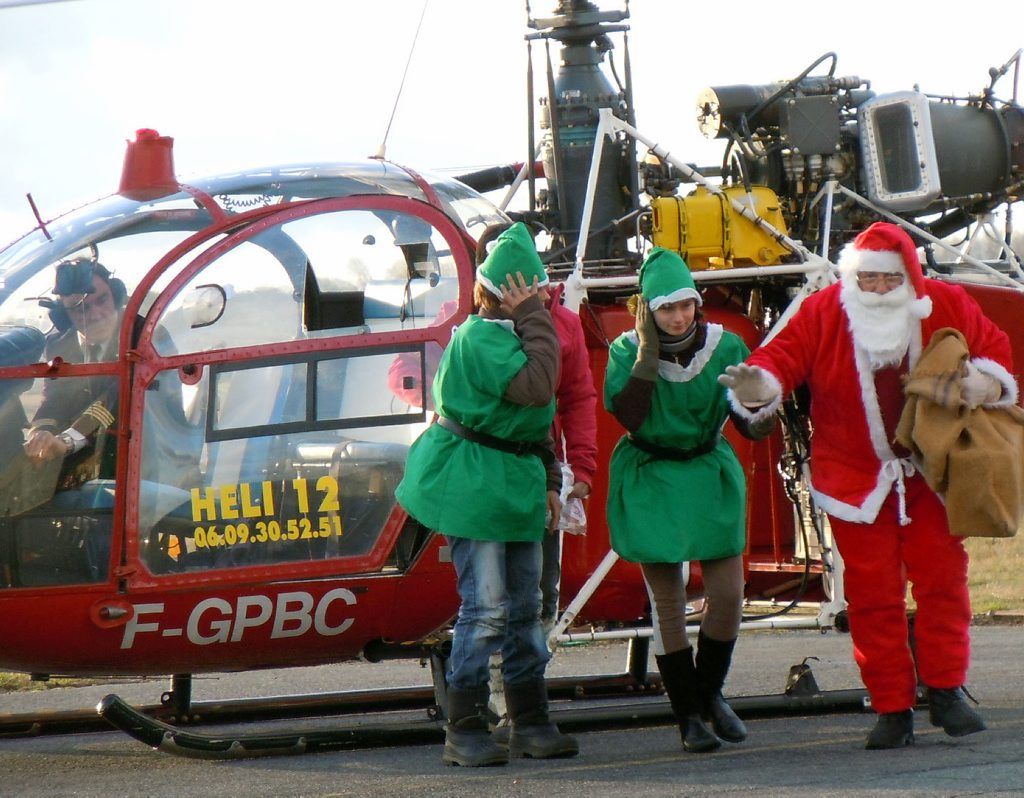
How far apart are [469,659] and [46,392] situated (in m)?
1.87

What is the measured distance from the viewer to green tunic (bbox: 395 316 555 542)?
5.31 m

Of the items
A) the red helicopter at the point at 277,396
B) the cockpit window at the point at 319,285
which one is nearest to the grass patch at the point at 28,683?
the red helicopter at the point at 277,396

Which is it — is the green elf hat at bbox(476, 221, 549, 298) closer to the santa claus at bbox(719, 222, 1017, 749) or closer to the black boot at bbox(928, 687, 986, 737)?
the santa claus at bbox(719, 222, 1017, 749)

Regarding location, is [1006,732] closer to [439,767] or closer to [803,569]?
[803,569]

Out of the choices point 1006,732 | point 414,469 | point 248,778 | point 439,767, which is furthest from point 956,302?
point 248,778

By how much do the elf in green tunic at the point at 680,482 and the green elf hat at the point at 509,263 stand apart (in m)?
0.41

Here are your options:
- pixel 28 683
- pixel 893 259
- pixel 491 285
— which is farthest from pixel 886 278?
pixel 28 683

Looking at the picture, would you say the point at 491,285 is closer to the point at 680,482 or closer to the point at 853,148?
the point at 680,482

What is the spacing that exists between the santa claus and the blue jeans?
98cm

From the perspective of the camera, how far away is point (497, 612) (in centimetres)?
537

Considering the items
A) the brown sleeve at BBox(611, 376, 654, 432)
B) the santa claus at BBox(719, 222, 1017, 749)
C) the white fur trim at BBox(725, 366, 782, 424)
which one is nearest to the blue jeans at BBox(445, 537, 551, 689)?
the brown sleeve at BBox(611, 376, 654, 432)

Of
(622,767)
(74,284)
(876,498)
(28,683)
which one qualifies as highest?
(74,284)

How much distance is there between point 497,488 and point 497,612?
448mm

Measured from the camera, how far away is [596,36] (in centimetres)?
712
